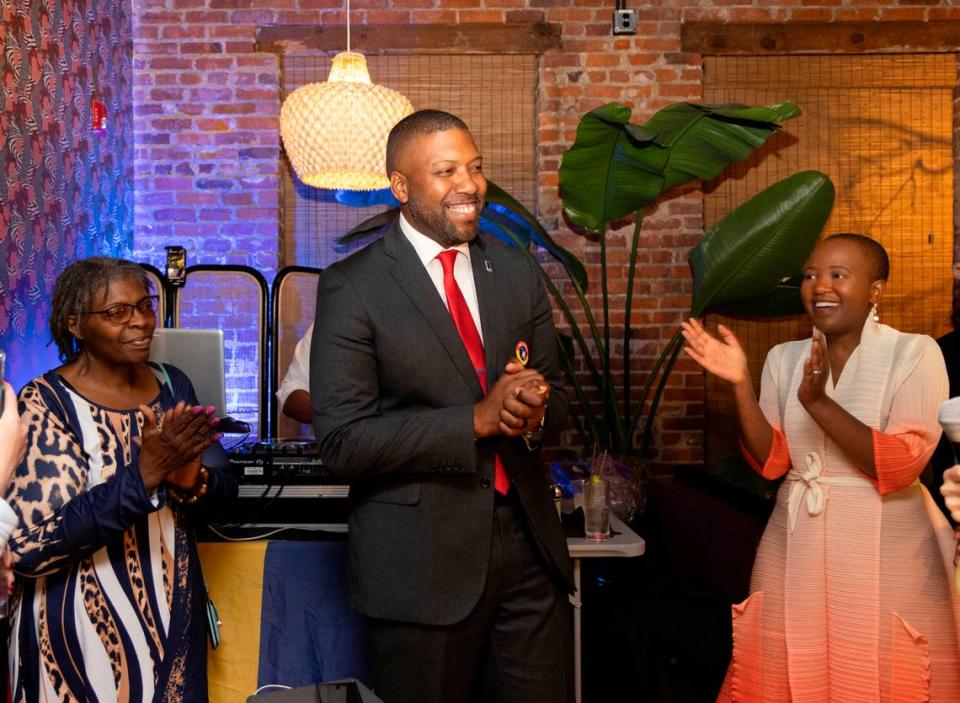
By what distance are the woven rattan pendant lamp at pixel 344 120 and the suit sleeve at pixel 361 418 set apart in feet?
5.78

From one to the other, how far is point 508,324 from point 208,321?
3.07m

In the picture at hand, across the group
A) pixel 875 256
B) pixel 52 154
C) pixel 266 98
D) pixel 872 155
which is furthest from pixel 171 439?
pixel 872 155

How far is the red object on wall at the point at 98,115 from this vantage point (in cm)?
419

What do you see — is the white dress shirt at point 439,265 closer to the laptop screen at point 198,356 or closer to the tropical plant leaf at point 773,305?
the laptop screen at point 198,356

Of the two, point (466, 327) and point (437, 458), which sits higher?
point (466, 327)

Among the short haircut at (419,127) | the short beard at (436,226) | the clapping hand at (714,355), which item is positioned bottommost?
the clapping hand at (714,355)

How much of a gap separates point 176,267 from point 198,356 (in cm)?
117

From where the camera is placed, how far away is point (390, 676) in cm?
183

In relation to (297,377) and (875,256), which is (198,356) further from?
(875,256)

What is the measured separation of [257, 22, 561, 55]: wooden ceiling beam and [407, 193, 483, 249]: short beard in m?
3.25

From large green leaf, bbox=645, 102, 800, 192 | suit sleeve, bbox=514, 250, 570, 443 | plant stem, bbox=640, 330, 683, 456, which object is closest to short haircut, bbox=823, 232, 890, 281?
suit sleeve, bbox=514, 250, 570, 443

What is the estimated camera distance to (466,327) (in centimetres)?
191

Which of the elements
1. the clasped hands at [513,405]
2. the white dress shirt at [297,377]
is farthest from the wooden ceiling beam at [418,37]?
the clasped hands at [513,405]

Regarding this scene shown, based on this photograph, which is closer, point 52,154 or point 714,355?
point 714,355
